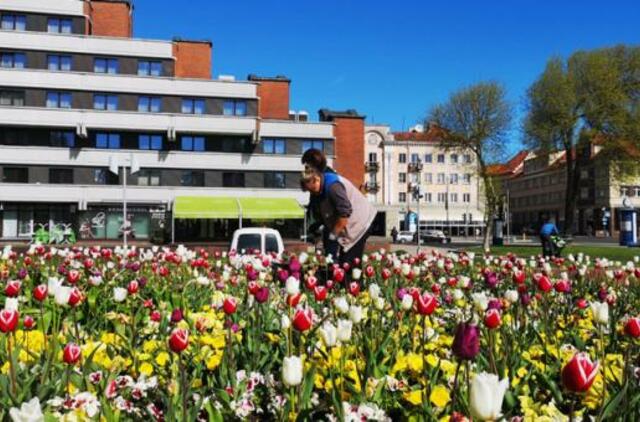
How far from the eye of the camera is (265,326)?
371 centimetres

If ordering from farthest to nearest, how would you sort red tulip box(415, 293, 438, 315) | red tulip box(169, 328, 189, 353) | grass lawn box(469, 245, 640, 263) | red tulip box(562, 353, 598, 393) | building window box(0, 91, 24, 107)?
building window box(0, 91, 24, 107) < grass lawn box(469, 245, 640, 263) < red tulip box(415, 293, 438, 315) < red tulip box(169, 328, 189, 353) < red tulip box(562, 353, 598, 393)

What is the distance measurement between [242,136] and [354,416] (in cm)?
4595

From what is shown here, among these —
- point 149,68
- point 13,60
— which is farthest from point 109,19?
point 13,60

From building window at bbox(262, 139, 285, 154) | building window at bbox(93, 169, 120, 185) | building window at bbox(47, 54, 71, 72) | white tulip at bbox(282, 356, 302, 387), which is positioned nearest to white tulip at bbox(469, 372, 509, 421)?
white tulip at bbox(282, 356, 302, 387)

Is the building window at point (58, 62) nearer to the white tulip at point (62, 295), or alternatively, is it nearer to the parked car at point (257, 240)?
the parked car at point (257, 240)

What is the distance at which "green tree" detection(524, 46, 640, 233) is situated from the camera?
3578 cm

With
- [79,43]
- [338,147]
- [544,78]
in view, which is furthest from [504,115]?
[79,43]

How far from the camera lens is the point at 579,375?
146cm

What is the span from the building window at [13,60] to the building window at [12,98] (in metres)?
1.94

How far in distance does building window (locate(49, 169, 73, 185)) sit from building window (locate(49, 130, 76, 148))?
1.82 meters

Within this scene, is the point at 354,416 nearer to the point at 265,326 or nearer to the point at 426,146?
the point at 265,326

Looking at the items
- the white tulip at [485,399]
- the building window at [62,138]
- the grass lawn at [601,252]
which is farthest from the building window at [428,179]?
the white tulip at [485,399]

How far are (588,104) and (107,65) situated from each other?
33194 millimetres

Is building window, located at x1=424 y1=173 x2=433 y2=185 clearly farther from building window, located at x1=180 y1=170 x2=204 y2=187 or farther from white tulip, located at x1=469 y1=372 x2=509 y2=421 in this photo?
white tulip, located at x1=469 y1=372 x2=509 y2=421
